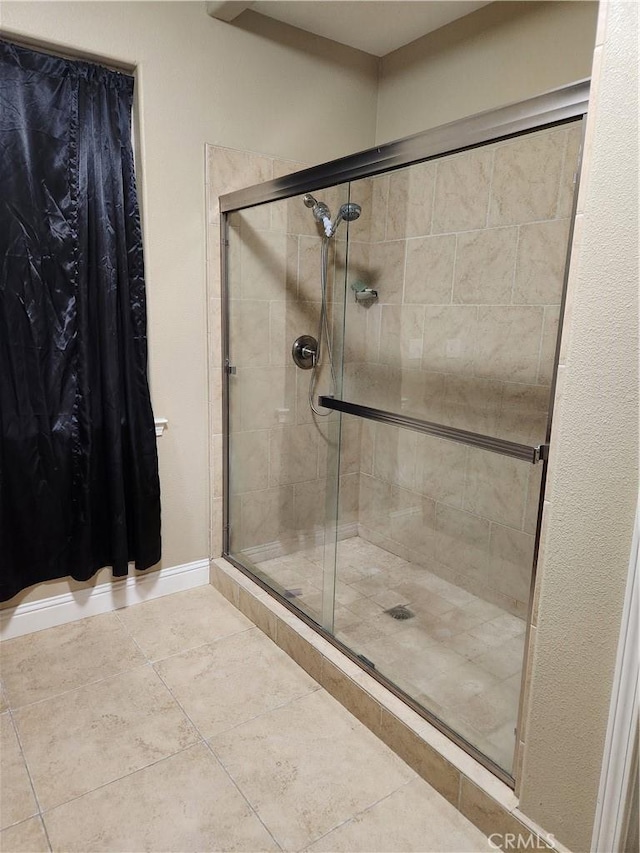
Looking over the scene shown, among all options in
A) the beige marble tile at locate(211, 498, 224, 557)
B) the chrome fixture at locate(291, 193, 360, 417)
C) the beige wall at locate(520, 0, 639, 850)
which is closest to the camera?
the beige wall at locate(520, 0, 639, 850)

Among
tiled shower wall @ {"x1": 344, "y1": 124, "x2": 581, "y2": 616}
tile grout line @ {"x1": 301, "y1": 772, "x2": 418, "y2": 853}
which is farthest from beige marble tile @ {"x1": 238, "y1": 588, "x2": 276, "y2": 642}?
tile grout line @ {"x1": 301, "y1": 772, "x2": 418, "y2": 853}

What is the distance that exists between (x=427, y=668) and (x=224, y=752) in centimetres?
66

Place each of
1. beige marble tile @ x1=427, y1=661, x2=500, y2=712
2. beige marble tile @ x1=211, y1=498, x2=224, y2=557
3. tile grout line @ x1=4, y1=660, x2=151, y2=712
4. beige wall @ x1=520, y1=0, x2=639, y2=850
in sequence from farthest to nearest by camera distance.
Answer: beige marble tile @ x1=211, y1=498, x2=224, y2=557 < tile grout line @ x1=4, y1=660, x2=151, y2=712 < beige marble tile @ x1=427, y1=661, x2=500, y2=712 < beige wall @ x1=520, y1=0, x2=639, y2=850

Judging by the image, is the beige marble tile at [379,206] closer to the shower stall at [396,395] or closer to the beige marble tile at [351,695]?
the shower stall at [396,395]

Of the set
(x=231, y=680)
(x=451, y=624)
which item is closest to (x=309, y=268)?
(x=451, y=624)

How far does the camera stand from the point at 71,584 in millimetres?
2297

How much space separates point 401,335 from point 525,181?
31.5 inches

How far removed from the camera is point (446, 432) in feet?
5.94

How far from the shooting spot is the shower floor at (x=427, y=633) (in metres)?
1.58

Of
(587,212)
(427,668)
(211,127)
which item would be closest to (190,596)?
(427,668)

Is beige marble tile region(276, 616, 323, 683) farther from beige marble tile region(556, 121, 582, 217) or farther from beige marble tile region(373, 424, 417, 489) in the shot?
beige marble tile region(556, 121, 582, 217)

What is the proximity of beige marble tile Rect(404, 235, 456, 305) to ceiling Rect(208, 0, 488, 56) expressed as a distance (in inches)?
34.5

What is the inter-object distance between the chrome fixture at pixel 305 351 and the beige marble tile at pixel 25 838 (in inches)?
67.7

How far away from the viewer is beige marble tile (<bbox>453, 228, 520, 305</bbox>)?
2186 mm
